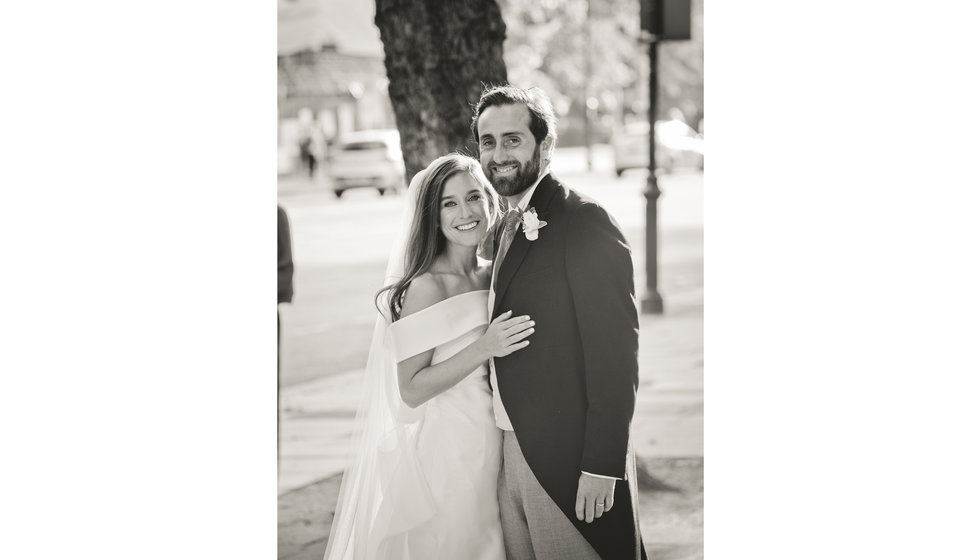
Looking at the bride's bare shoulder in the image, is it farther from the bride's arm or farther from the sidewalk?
the sidewalk

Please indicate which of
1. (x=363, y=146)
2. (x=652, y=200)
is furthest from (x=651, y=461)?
(x=652, y=200)

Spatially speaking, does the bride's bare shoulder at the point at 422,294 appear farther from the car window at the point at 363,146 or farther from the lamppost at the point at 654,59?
the lamppost at the point at 654,59

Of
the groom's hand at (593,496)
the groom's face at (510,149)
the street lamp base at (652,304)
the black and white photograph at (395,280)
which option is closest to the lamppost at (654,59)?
the street lamp base at (652,304)

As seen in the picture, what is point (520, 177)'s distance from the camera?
2900 millimetres

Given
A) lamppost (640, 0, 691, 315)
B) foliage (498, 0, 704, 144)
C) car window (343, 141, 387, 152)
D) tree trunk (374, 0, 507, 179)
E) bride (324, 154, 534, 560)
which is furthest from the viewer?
lamppost (640, 0, 691, 315)

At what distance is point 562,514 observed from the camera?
298cm

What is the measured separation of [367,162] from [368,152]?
269mm

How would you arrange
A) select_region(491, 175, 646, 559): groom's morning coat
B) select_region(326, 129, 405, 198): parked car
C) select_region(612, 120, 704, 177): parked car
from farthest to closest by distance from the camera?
select_region(612, 120, 704, 177): parked car, select_region(326, 129, 405, 198): parked car, select_region(491, 175, 646, 559): groom's morning coat

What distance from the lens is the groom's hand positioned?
285cm

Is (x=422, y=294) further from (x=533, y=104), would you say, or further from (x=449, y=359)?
(x=533, y=104)

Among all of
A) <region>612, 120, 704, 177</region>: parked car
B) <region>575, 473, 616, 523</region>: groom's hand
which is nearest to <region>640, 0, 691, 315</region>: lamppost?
<region>612, 120, 704, 177</region>: parked car
